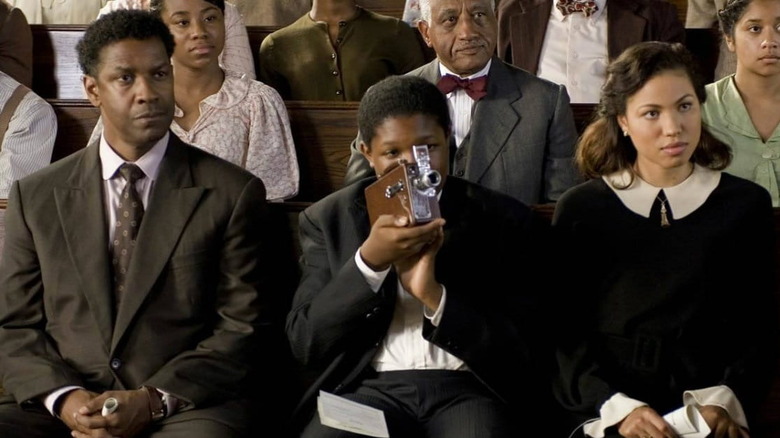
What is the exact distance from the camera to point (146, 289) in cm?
220

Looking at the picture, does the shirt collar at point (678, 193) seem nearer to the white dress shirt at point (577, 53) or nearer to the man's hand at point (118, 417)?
the man's hand at point (118, 417)

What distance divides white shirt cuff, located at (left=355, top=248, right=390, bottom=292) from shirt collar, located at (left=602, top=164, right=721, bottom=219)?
501 mm

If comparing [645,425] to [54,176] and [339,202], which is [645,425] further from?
[54,176]

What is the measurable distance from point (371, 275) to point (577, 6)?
1.81 metres

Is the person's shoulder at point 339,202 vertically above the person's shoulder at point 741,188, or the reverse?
the person's shoulder at point 741,188

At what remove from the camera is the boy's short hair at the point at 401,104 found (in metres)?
2.17

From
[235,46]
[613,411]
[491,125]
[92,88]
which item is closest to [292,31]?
[235,46]

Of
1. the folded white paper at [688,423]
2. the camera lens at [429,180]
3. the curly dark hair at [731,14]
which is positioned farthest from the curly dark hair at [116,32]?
the curly dark hair at [731,14]

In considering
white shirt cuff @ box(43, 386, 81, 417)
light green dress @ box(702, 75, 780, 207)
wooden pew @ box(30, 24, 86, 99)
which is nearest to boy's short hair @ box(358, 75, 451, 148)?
white shirt cuff @ box(43, 386, 81, 417)

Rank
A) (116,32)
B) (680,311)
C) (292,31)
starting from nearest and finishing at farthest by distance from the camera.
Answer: (680,311)
(116,32)
(292,31)

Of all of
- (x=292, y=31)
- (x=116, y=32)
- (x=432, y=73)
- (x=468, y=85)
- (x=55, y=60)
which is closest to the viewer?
(x=116, y=32)

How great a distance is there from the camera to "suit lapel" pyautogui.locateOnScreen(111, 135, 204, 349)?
220 centimetres

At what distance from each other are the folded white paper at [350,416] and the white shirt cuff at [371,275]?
0.68 feet

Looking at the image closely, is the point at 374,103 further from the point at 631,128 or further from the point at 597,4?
the point at 597,4
